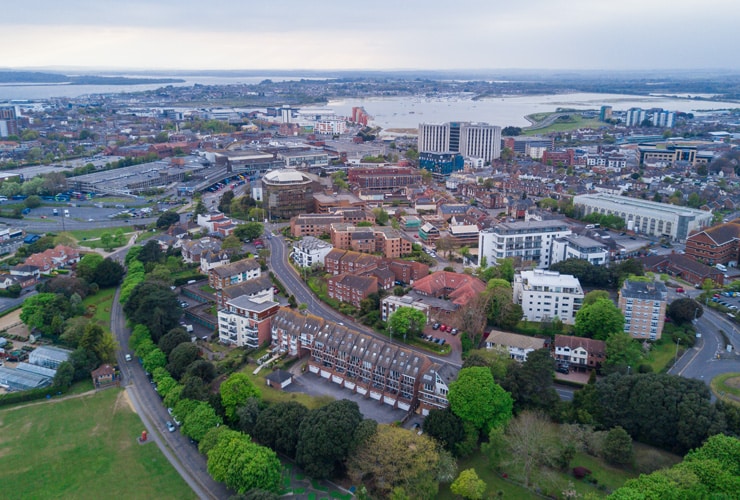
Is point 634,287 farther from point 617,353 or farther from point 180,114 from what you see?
point 180,114

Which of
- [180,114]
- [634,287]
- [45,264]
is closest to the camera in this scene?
[634,287]

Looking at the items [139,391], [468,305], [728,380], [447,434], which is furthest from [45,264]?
[728,380]

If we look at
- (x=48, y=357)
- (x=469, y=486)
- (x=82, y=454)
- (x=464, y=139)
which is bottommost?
(x=82, y=454)

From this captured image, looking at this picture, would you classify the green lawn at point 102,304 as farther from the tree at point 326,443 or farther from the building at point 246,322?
the tree at point 326,443

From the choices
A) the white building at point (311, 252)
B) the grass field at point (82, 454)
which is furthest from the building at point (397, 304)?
the grass field at point (82, 454)

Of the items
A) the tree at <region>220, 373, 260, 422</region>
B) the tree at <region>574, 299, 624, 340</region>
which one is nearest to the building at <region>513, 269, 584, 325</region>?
the tree at <region>574, 299, 624, 340</region>

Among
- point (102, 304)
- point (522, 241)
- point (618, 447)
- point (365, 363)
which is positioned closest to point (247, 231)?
point (102, 304)

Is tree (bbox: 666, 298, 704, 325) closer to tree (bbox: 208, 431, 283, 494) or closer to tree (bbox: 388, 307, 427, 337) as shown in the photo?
tree (bbox: 388, 307, 427, 337)

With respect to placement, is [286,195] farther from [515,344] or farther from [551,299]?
[515,344]
